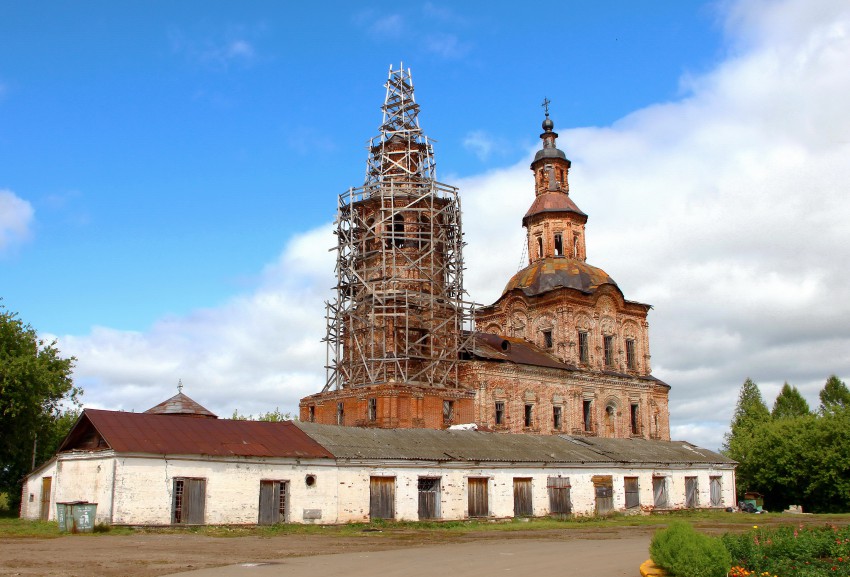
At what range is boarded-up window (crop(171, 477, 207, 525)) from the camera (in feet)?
86.1

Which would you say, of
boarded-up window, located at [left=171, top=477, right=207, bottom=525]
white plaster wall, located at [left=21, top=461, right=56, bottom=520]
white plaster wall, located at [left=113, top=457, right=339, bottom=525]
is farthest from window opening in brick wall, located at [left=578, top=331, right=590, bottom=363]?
white plaster wall, located at [left=21, top=461, right=56, bottom=520]

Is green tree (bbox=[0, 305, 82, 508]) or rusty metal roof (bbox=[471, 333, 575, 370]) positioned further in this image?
rusty metal roof (bbox=[471, 333, 575, 370])

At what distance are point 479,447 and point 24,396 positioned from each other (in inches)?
769

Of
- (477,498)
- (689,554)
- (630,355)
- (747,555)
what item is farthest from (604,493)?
(689,554)

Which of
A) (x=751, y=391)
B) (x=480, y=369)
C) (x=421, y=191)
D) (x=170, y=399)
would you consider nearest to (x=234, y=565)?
(x=170, y=399)

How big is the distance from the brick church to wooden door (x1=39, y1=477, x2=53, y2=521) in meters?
14.0

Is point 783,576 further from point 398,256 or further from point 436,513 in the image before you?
point 398,256

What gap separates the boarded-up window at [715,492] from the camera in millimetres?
42312

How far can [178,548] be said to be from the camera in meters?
20.2

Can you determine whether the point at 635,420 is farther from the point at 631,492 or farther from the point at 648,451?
the point at 631,492

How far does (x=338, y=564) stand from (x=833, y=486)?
37133mm

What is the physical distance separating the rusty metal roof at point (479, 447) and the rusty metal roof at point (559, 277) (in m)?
12.0

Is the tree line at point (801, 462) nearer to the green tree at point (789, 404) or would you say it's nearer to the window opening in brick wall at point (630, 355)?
the window opening in brick wall at point (630, 355)

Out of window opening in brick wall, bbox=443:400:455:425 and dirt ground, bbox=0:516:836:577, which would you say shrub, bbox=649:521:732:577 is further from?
window opening in brick wall, bbox=443:400:455:425
